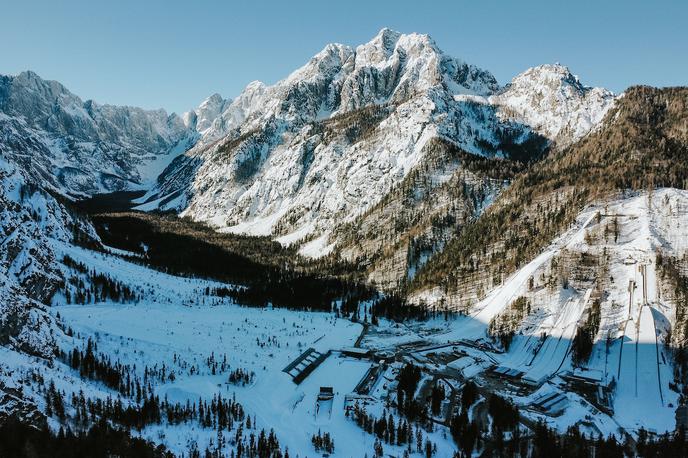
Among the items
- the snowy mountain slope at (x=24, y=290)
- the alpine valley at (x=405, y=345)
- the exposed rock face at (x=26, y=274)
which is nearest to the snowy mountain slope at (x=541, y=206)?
the alpine valley at (x=405, y=345)

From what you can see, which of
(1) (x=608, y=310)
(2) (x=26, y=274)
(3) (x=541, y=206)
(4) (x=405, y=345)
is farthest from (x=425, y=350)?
(2) (x=26, y=274)

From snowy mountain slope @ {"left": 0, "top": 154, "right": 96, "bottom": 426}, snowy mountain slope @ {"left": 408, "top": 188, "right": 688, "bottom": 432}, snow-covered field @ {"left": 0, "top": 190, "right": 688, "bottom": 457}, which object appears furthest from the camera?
snowy mountain slope @ {"left": 408, "top": 188, "right": 688, "bottom": 432}

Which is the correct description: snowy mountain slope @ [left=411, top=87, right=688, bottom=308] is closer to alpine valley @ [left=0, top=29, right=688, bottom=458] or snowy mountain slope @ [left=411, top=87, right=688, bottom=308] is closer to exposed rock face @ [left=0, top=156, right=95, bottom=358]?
alpine valley @ [left=0, top=29, right=688, bottom=458]

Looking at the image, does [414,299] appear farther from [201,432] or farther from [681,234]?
[201,432]

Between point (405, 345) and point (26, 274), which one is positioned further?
point (405, 345)

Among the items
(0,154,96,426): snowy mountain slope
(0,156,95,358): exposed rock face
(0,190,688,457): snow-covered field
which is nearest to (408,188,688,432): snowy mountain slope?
(0,190,688,457): snow-covered field

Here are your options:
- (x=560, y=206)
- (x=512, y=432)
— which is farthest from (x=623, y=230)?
(x=512, y=432)

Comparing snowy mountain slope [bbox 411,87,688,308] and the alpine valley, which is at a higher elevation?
snowy mountain slope [bbox 411,87,688,308]

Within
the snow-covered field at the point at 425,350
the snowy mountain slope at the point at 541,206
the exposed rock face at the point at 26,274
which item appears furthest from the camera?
the snowy mountain slope at the point at 541,206

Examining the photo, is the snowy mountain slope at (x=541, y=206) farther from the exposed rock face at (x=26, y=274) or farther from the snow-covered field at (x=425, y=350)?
the exposed rock face at (x=26, y=274)

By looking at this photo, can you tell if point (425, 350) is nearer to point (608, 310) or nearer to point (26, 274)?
point (608, 310)

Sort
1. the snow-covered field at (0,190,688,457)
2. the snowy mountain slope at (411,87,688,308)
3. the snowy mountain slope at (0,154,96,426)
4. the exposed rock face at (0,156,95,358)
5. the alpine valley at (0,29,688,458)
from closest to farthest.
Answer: the snowy mountain slope at (0,154,96,426) < the alpine valley at (0,29,688,458) < the exposed rock face at (0,156,95,358) < the snow-covered field at (0,190,688,457) < the snowy mountain slope at (411,87,688,308)
